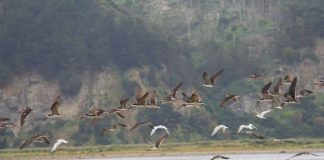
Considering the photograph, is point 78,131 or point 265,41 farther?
point 265,41

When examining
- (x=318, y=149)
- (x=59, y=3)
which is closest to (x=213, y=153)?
(x=318, y=149)

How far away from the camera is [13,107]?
7819 centimetres

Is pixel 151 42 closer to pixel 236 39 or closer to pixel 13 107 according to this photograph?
pixel 236 39

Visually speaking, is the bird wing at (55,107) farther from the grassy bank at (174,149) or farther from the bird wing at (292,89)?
the grassy bank at (174,149)

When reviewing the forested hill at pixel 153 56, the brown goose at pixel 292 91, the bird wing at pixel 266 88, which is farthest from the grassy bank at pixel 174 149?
the brown goose at pixel 292 91

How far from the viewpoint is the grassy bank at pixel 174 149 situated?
60.5m

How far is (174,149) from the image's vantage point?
62844mm

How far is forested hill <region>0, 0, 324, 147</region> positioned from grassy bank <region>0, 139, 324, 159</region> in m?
9.47

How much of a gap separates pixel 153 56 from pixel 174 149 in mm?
22957

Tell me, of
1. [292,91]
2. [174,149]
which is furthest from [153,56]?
[292,91]

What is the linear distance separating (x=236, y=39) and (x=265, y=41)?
278cm

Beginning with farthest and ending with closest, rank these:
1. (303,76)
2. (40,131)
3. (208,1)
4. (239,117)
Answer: (208,1) → (303,76) → (239,117) → (40,131)

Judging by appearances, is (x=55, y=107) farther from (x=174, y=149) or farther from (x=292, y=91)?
(x=174, y=149)

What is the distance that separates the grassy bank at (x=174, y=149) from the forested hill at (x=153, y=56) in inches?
373
